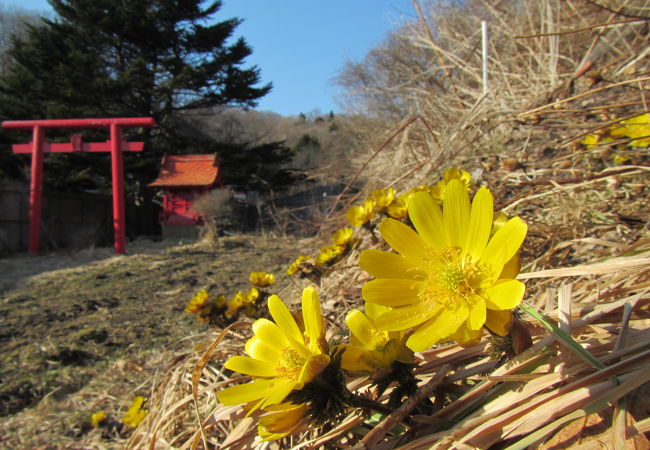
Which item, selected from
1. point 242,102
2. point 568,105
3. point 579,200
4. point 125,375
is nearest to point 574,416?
point 579,200

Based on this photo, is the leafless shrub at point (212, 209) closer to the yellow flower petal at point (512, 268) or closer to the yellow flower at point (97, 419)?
the yellow flower at point (97, 419)

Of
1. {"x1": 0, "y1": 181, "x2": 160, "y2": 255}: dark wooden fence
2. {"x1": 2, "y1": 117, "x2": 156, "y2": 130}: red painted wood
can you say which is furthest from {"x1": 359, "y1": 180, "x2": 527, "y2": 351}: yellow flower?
{"x1": 0, "y1": 181, "x2": 160, "y2": 255}: dark wooden fence

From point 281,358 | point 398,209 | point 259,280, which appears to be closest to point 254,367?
point 281,358

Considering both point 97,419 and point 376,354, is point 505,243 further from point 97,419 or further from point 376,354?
point 97,419

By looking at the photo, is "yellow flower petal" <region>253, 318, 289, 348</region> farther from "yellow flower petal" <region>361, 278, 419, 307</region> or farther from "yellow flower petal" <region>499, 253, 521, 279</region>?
"yellow flower petal" <region>499, 253, 521, 279</region>

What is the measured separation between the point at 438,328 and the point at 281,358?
18 cm

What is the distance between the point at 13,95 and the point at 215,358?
15338 mm

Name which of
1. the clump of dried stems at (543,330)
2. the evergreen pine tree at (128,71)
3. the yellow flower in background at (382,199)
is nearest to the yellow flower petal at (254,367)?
the clump of dried stems at (543,330)

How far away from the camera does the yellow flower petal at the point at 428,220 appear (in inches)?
17.5

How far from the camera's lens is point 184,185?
10.5 metres

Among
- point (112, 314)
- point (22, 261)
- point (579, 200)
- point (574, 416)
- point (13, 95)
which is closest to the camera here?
point (574, 416)

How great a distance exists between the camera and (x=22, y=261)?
665 cm

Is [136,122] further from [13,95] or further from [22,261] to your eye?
[13,95]

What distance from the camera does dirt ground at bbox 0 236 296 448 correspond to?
197 centimetres
